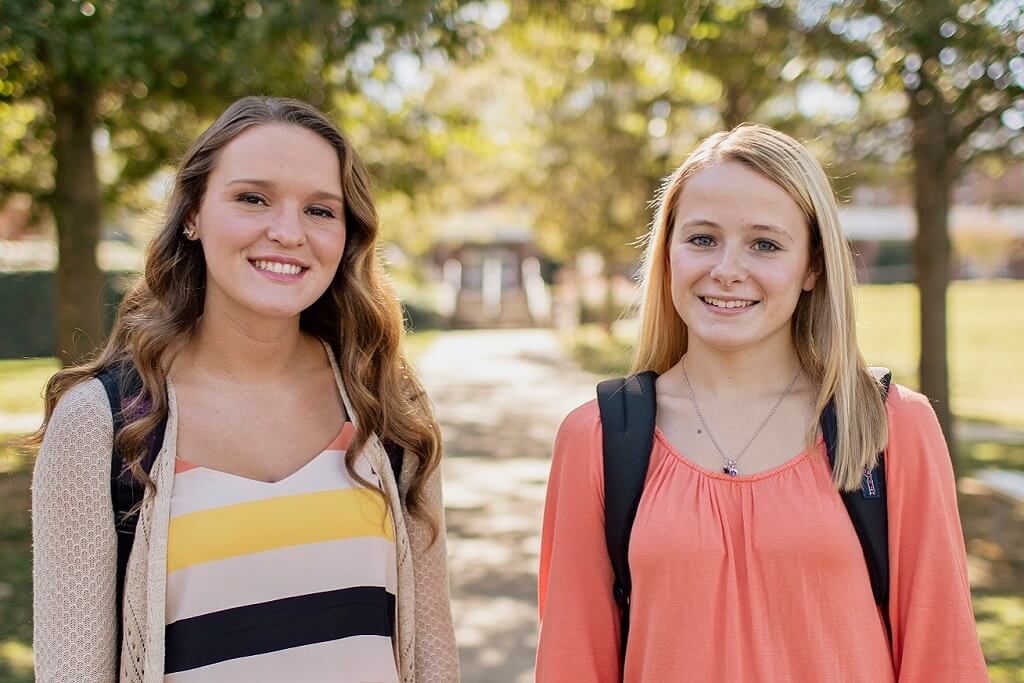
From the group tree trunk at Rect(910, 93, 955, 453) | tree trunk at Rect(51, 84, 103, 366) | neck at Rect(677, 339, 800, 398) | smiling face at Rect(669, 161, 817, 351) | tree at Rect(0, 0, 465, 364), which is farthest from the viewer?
tree trunk at Rect(51, 84, 103, 366)

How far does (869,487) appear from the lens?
7.14 feet

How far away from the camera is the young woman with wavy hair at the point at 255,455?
2.12 metres

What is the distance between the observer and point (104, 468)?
7.00 feet

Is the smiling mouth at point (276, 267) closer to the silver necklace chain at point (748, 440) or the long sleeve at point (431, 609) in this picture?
the long sleeve at point (431, 609)

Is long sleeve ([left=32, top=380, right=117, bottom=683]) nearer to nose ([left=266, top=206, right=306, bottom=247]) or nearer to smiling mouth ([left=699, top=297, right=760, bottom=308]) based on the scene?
nose ([left=266, top=206, right=306, bottom=247])

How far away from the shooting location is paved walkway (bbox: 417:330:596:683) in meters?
5.57

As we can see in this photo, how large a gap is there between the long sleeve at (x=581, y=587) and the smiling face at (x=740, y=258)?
40cm

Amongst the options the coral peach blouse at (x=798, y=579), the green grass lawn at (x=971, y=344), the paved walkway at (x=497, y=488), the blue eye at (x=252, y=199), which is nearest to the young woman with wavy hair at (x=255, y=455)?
the blue eye at (x=252, y=199)

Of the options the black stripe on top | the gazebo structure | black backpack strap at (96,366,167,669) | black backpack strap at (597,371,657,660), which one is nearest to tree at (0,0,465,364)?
black backpack strap at (96,366,167,669)

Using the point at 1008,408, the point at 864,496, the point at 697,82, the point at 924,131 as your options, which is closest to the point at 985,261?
the point at 1008,408

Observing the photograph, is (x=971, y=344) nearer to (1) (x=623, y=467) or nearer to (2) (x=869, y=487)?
(2) (x=869, y=487)

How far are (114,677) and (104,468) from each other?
1.49 ft

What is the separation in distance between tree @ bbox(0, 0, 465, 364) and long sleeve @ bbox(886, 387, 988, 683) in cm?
311

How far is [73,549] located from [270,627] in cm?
44
